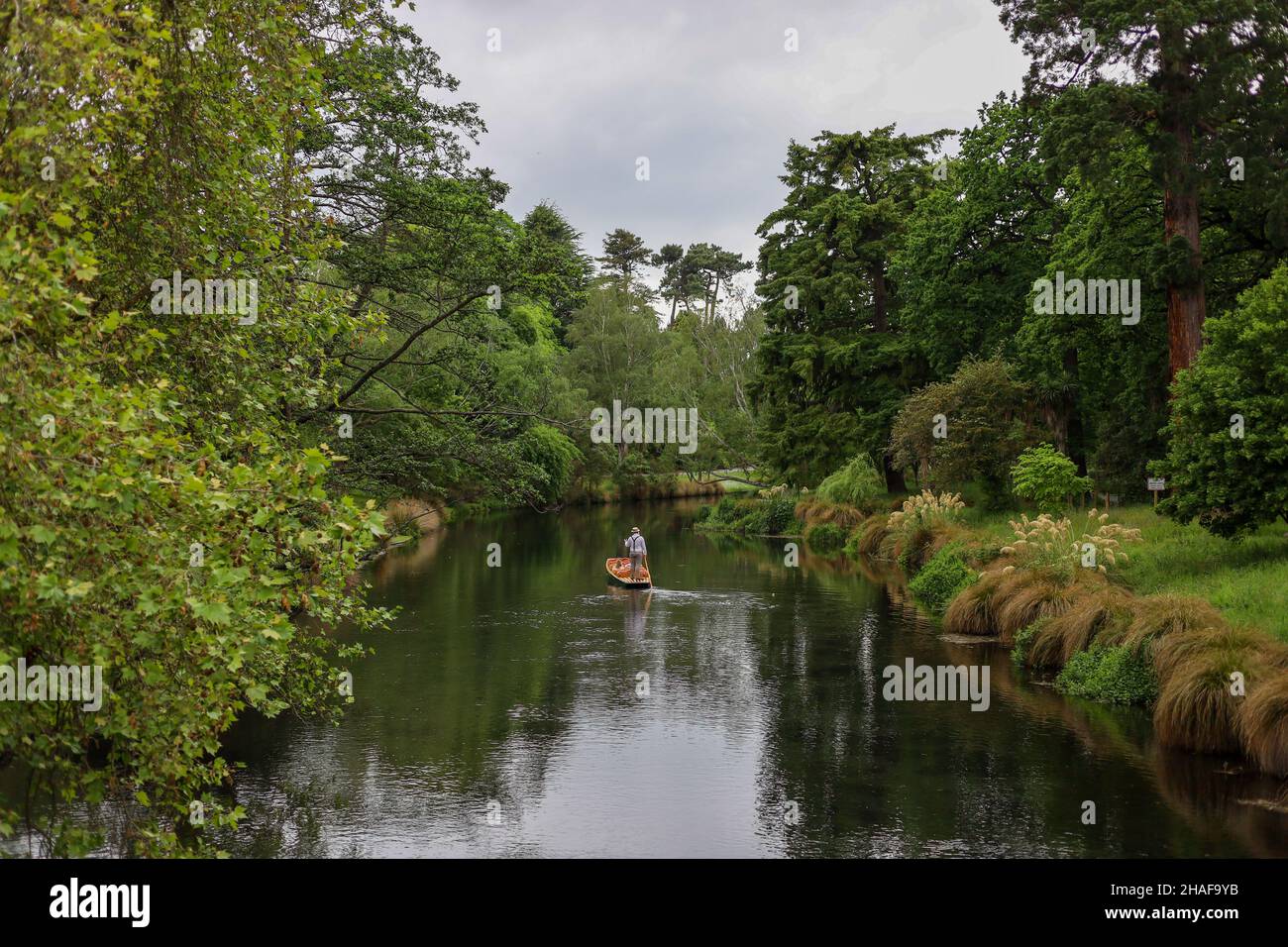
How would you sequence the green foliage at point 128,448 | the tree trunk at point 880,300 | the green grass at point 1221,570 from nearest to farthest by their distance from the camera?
1. the green foliage at point 128,448
2. the green grass at point 1221,570
3. the tree trunk at point 880,300

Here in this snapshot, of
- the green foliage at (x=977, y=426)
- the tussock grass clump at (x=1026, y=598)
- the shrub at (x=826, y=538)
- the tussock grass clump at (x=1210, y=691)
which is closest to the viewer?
the tussock grass clump at (x=1210, y=691)

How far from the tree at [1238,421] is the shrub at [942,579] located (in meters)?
7.74

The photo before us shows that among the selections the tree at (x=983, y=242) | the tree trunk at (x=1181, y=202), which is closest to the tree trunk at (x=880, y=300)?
the tree at (x=983, y=242)

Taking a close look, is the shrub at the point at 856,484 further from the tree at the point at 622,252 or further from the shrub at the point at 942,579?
the tree at the point at 622,252

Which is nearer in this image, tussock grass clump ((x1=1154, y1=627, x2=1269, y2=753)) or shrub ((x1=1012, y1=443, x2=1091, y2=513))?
tussock grass clump ((x1=1154, y1=627, x2=1269, y2=753))

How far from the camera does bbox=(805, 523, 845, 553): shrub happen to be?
4497 cm

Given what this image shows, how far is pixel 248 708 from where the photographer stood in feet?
59.8

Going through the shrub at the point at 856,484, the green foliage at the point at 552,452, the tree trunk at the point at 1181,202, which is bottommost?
the shrub at the point at 856,484

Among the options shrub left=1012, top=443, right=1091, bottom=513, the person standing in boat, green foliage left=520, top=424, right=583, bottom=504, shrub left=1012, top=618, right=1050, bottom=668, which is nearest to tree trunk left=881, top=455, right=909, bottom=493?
green foliage left=520, top=424, right=583, bottom=504

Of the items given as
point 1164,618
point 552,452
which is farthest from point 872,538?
point 1164,618

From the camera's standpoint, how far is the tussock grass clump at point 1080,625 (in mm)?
18922

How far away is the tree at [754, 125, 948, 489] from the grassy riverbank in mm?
16124

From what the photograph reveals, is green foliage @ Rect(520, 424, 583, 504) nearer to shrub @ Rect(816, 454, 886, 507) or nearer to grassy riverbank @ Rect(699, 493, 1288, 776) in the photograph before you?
shrub @ Rect(816, 454, 886, 507)

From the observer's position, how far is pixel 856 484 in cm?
4616
